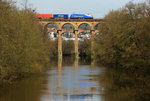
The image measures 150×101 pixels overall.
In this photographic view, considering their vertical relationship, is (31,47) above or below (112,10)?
below

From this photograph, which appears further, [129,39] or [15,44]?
[129,39]

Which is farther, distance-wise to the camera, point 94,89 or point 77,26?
point 77,26

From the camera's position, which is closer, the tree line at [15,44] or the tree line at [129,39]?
the tree line at [15,44]

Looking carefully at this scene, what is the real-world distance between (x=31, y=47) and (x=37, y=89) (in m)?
11.1

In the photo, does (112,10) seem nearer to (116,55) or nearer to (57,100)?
(116,55)

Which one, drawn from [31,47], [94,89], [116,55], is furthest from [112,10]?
[94,89]

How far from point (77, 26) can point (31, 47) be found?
61.0 metres

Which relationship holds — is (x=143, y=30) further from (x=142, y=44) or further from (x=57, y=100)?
(x=57, y=100)

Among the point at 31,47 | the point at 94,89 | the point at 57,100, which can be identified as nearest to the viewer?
the point at 57,100

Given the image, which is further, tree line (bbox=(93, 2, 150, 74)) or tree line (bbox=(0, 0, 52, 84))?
tree line (bbox=(93, 2, 150, 74))

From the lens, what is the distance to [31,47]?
1400 inches

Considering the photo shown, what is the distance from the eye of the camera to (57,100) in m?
20.0

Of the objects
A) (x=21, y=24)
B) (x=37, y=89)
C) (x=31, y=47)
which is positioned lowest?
(x=37, y=89)

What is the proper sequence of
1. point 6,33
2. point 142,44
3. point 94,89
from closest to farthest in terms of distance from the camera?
point 6,33 < point 94,89 < point 142,44
